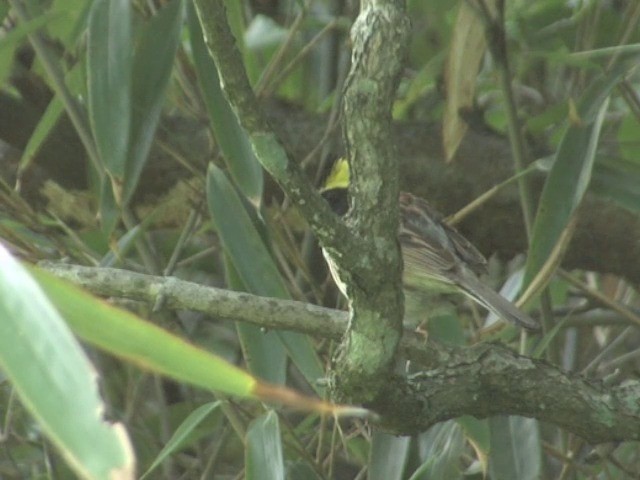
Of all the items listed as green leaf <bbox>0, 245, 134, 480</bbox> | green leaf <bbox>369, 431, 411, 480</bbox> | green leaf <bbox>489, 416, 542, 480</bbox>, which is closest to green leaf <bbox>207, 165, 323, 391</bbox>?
green leaf <bbox>369, 431, 411, 480</bbox>

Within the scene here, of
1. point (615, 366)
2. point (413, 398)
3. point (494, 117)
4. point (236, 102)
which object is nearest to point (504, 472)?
point (413, 398)

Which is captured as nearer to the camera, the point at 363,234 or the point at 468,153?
the point at 363,234

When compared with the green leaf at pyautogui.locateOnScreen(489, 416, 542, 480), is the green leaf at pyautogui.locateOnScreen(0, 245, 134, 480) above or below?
above

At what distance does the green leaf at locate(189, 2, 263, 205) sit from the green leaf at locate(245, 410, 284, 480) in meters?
0.46

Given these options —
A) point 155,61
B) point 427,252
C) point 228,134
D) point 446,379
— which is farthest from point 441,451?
point 155,61

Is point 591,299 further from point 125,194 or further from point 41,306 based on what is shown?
point 41,306

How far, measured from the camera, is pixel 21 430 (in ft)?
12.3

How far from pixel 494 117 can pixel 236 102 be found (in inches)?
94.8

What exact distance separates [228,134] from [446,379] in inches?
29.2

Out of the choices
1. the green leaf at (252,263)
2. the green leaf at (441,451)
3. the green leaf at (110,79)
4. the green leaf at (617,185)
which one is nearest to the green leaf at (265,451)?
the green leaf at (252,263)

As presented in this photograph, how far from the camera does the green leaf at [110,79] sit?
2422 mm

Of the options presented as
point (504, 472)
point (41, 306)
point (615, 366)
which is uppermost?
point (41, 306)

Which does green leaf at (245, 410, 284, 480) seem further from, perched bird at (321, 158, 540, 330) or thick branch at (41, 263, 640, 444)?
perched bird at (321, 158, 540, 330)

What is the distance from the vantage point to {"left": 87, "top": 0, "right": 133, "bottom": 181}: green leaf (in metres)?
2.42
